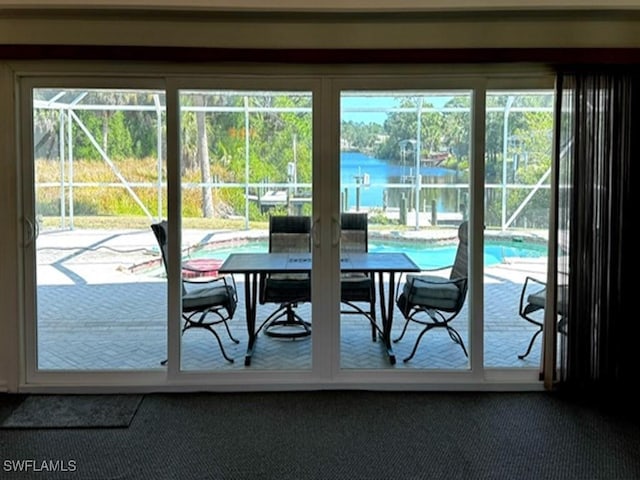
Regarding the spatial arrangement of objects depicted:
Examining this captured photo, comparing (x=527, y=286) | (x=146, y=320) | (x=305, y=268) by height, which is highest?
(x=305, y=268)

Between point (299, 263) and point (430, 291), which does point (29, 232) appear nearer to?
point (299, 263)

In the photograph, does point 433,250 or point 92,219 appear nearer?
point 92,219

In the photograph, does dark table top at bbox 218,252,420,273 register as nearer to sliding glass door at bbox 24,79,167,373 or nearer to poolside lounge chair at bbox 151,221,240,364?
poolside lounge chair at bbox 151,221,240,364

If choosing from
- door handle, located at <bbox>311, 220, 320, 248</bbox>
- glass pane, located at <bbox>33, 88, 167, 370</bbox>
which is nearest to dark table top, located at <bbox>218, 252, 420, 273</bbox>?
door handle, located at <bbox>311, 220, 320, 248</bbox>

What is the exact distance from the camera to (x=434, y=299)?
11.9 ft

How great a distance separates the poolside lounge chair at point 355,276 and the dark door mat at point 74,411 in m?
1.48

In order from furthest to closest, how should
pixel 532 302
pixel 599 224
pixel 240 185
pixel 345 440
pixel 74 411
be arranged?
pixel 532 302
pixel 240 185
pixel 599 224
pixel 74 411
pixel 345 440

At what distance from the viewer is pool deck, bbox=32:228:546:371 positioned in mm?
3506

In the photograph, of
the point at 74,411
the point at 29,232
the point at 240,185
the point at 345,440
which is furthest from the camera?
the point at 240,185

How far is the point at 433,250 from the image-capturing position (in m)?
3.61

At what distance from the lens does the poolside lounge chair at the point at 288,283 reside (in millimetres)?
3500

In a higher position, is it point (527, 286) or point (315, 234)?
point (315, 234)

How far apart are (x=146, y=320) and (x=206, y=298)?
1.57ft

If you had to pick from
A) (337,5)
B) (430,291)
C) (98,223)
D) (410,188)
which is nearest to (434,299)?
(430,291)
